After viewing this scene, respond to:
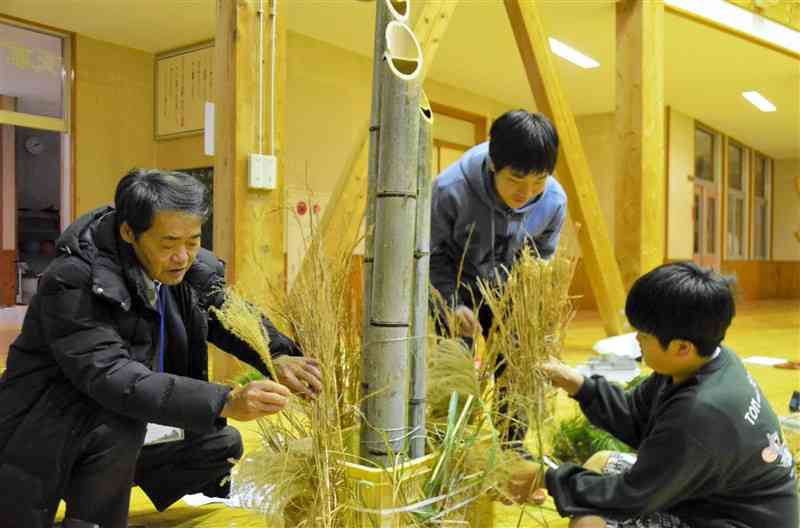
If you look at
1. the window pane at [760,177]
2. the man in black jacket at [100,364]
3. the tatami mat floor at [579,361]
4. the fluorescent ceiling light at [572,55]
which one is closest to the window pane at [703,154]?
the tatami mat floor at [579,361]

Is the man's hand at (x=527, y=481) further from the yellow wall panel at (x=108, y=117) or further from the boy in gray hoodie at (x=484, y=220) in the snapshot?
the yellow wall panel at (x=108, y=117)

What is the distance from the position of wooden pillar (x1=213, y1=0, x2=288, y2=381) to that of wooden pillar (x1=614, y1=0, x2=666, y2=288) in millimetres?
2536

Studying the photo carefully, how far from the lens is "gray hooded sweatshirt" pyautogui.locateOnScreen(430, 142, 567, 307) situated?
1.94 m

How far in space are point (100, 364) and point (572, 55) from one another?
237 inches

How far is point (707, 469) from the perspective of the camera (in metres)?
1.28

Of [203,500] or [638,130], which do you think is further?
[638,130]

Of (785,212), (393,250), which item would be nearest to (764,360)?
(393,250)

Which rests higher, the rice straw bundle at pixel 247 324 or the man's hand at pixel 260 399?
the rice straw bundle at pixel 247 324

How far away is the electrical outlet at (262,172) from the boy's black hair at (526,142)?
143 cm

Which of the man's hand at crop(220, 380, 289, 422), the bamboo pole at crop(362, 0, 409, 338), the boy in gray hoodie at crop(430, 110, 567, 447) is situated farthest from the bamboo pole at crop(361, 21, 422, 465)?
the boy in gray hoodie at crop(430, 110, 567, 447)

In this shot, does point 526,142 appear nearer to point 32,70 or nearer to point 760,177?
point 32,70

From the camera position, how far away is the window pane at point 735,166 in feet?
36.4

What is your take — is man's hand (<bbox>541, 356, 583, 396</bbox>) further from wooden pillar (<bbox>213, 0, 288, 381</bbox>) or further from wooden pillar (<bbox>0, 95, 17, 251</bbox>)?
wooden pillar (<bbox>0, 95, 17, 251</bbox>)

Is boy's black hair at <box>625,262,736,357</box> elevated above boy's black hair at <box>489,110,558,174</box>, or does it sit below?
below
